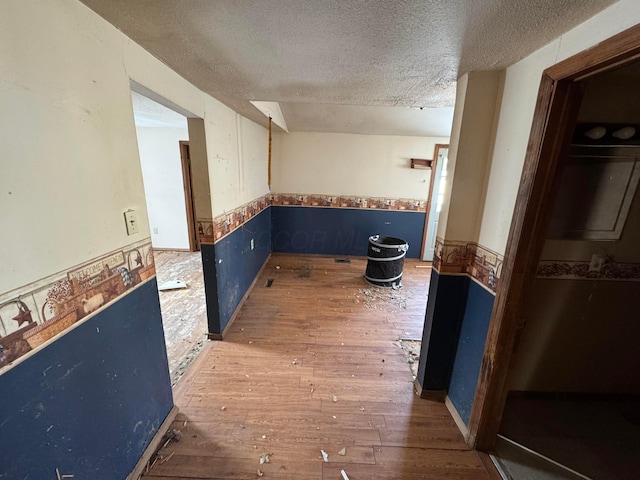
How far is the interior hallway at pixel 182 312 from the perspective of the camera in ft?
7.23

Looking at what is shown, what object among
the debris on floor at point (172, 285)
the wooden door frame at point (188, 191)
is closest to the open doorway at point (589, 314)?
the debris on floor at point (172, 285)

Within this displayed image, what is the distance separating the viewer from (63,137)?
886 millimetres

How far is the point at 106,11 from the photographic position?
3.13 feet

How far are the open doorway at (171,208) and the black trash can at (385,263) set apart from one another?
2223mm

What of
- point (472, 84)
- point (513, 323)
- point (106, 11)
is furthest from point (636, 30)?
point (106, 11)

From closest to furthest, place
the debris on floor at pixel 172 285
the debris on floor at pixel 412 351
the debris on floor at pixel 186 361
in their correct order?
1. the debris on floor at pixel 186 361
2. the debris on floor at pixel 412 351
3. the debris on floor at pixel 172 285

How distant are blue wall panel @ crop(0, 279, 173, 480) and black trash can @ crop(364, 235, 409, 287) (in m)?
2.71

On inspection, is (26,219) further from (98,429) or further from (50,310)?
(98,429)

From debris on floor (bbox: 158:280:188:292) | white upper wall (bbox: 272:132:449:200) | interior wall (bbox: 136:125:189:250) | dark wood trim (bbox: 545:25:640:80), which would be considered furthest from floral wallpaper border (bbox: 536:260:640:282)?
interior wall (bbox: 136:125:189:250)

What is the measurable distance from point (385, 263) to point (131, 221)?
297cm

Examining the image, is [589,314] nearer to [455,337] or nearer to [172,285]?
[455,337]

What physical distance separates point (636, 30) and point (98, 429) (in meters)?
2.35

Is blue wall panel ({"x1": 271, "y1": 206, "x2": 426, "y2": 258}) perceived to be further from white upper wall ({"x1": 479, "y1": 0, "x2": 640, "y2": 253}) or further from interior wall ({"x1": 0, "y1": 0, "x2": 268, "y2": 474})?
interior wall ({"x1": 0, "y1": 0, "x2": 268, "y2": 474})

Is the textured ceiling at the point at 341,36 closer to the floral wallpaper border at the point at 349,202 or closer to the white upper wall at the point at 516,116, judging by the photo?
the white upper wall at the point at 516,116
